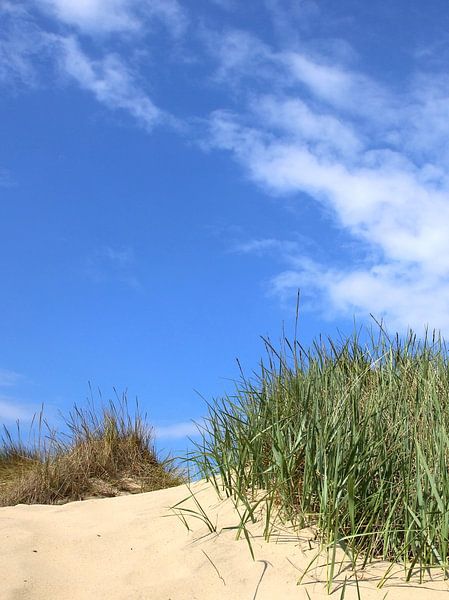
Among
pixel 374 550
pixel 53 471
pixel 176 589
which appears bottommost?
pixel 176 589

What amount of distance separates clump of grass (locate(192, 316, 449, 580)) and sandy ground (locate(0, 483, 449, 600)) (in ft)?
0.32

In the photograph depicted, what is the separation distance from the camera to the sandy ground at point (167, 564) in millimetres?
2551

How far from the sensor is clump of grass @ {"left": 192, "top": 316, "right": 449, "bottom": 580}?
2.73 m

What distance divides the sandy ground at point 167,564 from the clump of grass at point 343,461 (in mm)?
97

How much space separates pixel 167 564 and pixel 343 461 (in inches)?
35.2

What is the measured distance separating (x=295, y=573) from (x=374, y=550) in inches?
15.3

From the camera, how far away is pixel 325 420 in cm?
308

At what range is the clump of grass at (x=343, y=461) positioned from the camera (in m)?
2.73

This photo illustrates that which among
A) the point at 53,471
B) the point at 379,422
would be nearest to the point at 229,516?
the point at 379,422

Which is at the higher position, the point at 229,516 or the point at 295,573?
the point at 229,516

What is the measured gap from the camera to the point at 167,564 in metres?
2.86

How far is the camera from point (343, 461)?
2885mm

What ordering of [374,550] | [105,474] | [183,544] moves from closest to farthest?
[374,550]
[183,544]
[105,474]

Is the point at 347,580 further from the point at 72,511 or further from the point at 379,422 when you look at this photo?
the point at 72,511
